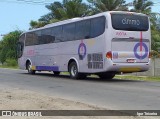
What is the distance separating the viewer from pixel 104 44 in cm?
2053

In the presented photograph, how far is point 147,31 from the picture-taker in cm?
2158

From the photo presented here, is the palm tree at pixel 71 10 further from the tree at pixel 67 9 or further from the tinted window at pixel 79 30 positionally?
the tinted window at pixel 79 30

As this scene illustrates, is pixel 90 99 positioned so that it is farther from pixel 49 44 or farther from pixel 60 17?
pixel 60 17

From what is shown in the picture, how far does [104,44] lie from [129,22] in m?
1.86

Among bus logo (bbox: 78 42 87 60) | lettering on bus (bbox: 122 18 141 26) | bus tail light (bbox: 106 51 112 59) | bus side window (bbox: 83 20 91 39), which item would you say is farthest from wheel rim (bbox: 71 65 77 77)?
lettering on bus (bbox: 122 18 141 26)

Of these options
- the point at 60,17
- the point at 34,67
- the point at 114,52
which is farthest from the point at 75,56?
the point at 60,17

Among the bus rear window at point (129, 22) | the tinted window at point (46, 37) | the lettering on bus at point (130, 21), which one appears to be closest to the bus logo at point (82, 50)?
the bus rear window at point (129, 22)

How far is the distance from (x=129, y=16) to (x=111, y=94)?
23.8 ft

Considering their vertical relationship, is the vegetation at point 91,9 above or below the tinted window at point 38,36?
above

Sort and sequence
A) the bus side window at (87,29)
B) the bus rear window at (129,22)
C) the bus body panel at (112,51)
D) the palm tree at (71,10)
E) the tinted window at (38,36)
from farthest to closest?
1. the palm tree at (71,10)
2. the tinted window at (38,36)
3. the bus side window at (87,29)
4. the bus rear window at (129,22)
5. the bus body panel at (112,51)

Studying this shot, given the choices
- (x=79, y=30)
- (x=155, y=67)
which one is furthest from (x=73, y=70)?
(x=155, y=67)

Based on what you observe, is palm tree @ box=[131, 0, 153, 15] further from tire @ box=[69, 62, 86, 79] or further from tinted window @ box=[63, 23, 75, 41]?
tire @ box=[69, 62, 86, 79]

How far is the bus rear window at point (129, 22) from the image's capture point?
20734mm

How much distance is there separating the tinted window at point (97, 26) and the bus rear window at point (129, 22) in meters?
0.60
